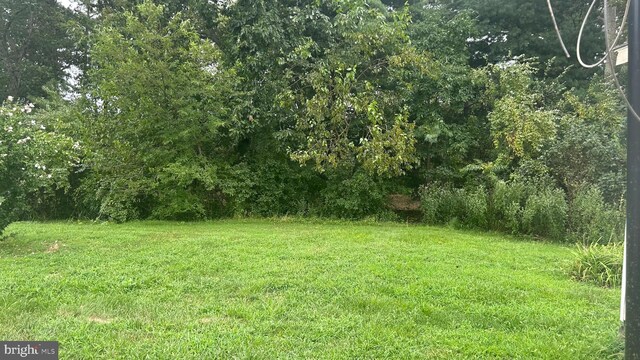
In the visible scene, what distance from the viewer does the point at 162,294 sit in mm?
3635

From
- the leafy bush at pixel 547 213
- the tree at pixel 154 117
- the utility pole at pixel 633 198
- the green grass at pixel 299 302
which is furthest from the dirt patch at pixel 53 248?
the leafy bush at pixel 547 213

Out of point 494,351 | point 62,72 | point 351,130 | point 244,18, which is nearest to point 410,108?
point 351,130

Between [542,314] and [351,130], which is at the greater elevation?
[351,130]

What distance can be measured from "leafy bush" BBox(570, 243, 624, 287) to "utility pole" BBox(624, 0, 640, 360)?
2.54m

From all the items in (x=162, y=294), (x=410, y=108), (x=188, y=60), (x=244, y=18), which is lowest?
(x=162, y=294)

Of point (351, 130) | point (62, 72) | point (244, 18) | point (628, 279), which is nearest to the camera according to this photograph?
point (628, 279)

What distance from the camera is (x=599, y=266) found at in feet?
14.8

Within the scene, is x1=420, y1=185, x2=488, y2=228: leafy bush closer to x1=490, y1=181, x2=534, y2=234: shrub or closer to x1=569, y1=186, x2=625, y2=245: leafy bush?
x1=490, y1=181, x2=534, y2=234: shrub

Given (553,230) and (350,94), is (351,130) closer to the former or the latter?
(350,94)

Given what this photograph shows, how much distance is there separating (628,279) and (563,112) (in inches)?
345

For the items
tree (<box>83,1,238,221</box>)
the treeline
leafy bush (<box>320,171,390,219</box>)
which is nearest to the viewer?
the treeline

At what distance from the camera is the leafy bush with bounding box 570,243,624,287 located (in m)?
4.32
